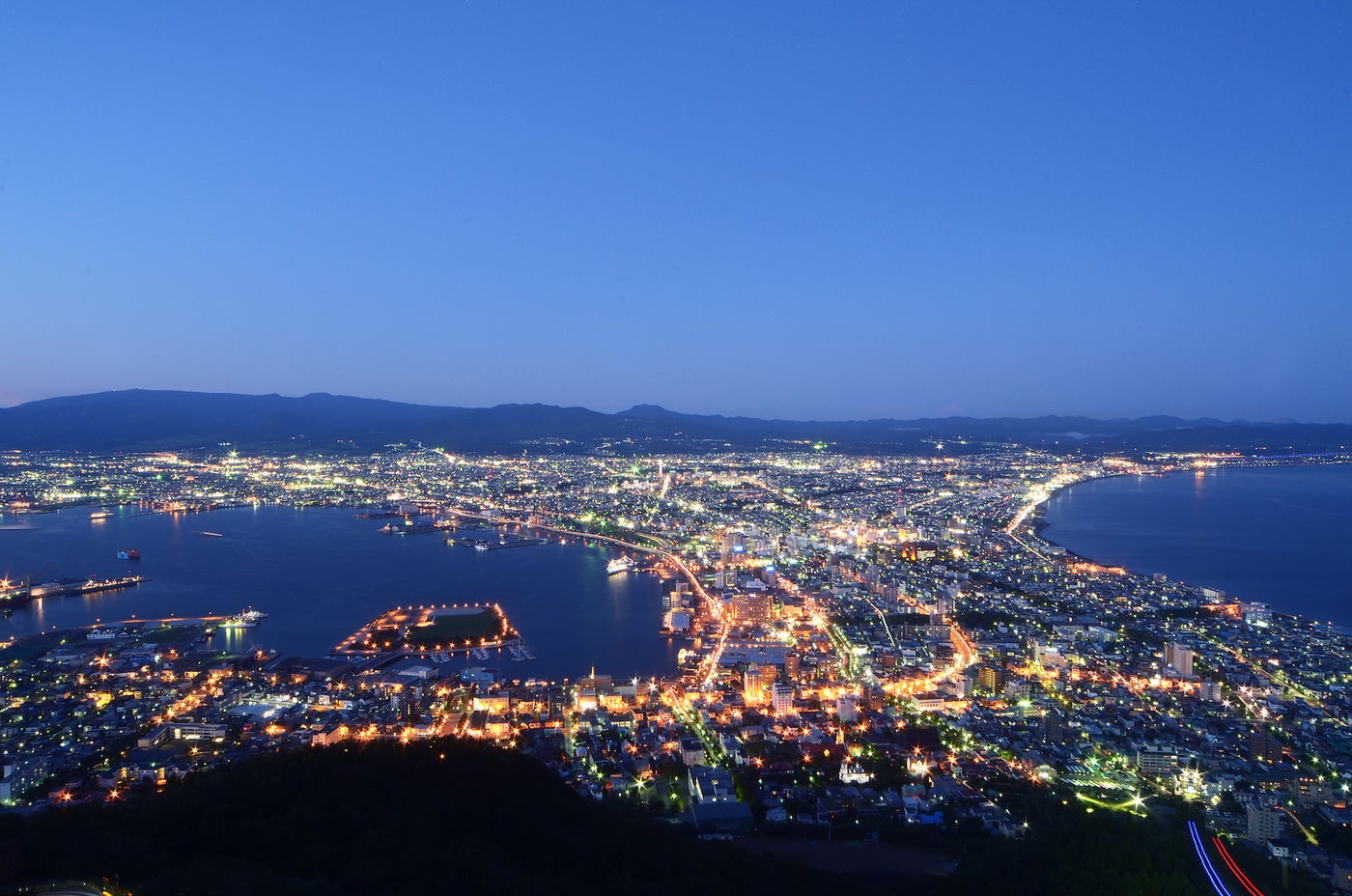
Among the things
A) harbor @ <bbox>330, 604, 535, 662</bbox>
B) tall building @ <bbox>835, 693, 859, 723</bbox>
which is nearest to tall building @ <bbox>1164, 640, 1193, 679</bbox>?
tall building @ <bbox>835, 693, 859, 723</bbox>

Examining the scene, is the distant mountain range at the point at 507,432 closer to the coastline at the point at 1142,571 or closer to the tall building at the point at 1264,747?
the coastline at the point at 1142,571

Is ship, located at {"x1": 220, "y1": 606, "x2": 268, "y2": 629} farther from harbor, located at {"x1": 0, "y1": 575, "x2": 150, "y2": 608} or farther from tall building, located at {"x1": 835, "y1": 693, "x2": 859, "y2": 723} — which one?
tall building, located at {"x1": 835, "y1": 693, "x2": 859, "y2": 723}

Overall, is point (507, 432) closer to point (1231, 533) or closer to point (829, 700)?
point (1231, 533)

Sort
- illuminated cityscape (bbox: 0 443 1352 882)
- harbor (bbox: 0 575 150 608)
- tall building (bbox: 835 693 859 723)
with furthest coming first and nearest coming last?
1. harbor (bbox: 0 575 150 608)
2. tall building (bbox: 835 693 859 723)
3. illuminated cityscape (bbox: 0 443 1352 882)

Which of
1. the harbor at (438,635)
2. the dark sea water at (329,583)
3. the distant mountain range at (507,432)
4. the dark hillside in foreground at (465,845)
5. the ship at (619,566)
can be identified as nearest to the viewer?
the dark hillside in foreground at (465,845)

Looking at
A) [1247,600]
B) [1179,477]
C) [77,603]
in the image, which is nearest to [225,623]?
[77,603]

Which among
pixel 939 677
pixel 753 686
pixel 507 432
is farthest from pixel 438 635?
pixel 507 432

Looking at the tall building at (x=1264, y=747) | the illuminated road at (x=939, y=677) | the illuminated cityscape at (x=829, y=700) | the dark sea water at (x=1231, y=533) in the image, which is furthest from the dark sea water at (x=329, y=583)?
the dark sea water at (x=1231, y=533)
